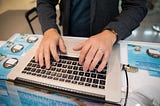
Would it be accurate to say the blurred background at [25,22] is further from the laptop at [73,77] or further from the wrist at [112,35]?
the laptop at [73,77]

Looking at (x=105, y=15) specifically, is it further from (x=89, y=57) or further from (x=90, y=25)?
(x=89, y=57)

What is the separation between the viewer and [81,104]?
47cm

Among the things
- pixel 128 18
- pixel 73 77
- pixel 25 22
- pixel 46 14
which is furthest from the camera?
pixel 25 22

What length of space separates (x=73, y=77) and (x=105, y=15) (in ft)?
1.31

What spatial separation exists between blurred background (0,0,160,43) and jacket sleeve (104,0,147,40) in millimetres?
1417

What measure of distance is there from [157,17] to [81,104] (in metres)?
2.68

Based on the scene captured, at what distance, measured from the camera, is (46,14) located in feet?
2.43

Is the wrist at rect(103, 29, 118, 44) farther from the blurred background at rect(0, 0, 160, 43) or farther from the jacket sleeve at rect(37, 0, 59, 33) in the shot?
the blurred background at rect(0, 0, 160, 43)

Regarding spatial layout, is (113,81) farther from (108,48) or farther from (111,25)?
(111,25)

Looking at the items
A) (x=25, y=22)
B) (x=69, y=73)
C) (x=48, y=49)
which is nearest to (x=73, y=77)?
(x=69, y=73)

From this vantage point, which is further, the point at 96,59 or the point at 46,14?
the point at 46,14

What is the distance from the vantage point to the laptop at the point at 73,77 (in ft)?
1.48

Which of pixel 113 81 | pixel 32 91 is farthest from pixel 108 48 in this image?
pixel 32 91

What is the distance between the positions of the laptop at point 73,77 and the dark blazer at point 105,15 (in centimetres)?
12
